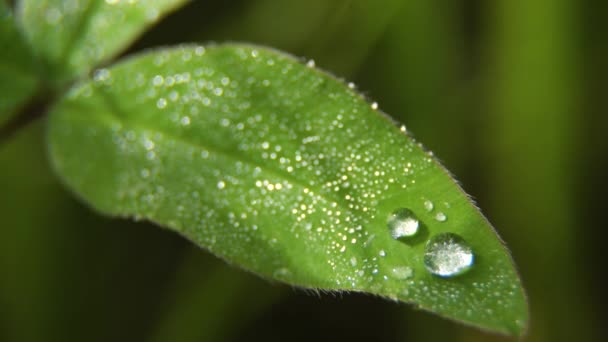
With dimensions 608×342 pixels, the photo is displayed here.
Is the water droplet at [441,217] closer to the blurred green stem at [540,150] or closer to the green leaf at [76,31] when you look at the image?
the green leaf at [76,31]

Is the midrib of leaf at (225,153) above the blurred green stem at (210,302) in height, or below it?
above

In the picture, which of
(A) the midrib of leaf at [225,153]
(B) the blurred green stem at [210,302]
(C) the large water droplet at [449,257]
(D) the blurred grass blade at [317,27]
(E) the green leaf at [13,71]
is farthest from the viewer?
(D) the blurred grass blade at [317,27]

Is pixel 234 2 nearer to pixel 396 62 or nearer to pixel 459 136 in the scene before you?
pixel 396 62

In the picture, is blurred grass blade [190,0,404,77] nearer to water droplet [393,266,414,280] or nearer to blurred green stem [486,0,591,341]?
blurred green stem [486,0,591,341]

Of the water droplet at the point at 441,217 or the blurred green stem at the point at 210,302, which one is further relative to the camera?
the blurred green stem at the point at 210,302

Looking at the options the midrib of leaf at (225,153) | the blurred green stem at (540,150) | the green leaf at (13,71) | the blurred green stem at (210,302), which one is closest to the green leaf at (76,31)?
the green leaf at (13,71)

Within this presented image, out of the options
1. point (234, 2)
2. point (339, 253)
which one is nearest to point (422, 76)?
point (234, 2)

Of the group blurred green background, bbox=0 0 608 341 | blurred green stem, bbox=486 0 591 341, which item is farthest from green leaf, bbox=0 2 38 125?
blurred green stem, bbox=486 0 591 341
